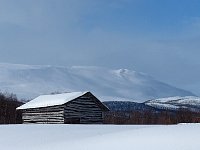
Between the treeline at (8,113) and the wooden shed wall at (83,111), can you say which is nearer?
the wooden shed wall at (83,111)

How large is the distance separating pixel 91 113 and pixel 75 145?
27133mm

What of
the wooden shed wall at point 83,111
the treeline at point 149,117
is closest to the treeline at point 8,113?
the treeline at point 149,117

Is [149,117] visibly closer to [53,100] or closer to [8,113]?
[8,113]

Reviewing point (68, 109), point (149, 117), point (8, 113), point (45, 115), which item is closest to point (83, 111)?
point (68, 109)

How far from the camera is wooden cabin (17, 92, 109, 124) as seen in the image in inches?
1441

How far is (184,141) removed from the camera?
8.72 meters

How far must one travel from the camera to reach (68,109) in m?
36.5

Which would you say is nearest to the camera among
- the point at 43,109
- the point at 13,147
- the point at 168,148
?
the point at 168,148

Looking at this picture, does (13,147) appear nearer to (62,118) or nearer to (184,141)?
(184,141)

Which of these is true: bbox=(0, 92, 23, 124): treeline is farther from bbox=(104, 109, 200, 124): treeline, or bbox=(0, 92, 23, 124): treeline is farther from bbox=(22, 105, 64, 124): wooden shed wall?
bbox=(104, 109, 200, 124): treeline

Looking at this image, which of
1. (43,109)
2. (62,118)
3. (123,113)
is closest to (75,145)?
(62,118)

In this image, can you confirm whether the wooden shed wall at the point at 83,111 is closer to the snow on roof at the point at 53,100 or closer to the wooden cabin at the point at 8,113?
the snow on roof at the point at 53,100

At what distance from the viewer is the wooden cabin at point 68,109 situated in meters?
36.6

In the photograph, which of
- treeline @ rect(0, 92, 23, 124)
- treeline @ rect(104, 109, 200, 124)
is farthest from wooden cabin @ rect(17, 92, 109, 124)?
treeline @ rect(104, 109, 200, 124)
